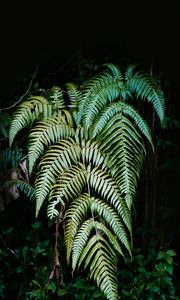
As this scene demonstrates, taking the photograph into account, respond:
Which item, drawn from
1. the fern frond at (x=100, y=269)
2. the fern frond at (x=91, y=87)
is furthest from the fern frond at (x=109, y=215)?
the fern frond at (x=91, y=87)

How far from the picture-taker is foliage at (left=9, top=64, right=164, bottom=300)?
9.04ft

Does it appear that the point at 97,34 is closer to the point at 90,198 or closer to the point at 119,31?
the point at 119,31

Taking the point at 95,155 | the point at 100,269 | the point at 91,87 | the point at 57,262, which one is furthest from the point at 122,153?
the point at 57,262

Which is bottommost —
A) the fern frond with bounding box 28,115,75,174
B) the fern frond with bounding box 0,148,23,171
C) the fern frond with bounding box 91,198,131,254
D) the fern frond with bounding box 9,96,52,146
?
the fern frond with bounding box 91,198,131,254

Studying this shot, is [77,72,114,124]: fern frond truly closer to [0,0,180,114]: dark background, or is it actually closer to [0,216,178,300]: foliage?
[0,0,180,114]: dark background

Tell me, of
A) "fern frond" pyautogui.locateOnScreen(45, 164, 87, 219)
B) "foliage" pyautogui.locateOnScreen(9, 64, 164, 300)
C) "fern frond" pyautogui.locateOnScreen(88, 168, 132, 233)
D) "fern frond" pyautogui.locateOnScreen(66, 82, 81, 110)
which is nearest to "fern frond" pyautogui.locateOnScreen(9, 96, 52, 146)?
"foliage" pyautogui.locateOnScreen(9, 64, 164, 300)

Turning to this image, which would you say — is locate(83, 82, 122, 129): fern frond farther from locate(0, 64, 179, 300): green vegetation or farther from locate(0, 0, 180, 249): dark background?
locate(0, 0, 180, 249): dark background

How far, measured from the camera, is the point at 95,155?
2895 mm

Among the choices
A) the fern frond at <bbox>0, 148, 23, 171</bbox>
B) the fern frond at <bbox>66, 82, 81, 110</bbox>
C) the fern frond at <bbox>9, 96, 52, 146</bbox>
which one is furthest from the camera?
the fern frond at <bbox>0, 148, 23, 171</bbox>

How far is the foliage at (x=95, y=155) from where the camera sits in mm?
2756

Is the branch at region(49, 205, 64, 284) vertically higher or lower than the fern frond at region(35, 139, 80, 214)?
lower

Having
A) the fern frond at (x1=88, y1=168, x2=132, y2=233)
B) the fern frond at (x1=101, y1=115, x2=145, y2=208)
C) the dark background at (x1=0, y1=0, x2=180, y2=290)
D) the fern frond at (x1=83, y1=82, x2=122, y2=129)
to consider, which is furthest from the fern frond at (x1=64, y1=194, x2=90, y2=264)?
the dark background at (x1=0, y1=0, x2=180, y2=290)

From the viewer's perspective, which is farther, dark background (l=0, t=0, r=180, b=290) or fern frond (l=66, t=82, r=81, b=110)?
fern frond (l=66, t=82, r=81, b=110)

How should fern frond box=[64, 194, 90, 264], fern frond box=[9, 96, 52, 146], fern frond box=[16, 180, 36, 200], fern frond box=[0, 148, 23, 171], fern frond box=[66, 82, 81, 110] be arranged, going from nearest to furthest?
fern frond box=[64, 194, 90, 264], fern frond box=[9, 96, 52, 146], fern frond box=[66, 82, 81, 110], fern frond box=[16, 180, 36, 200], fern frond box=[0, 148, 23, 171]
